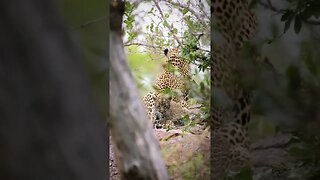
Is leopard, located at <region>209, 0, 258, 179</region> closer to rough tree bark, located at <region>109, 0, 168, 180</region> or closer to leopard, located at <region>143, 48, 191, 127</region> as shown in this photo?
leopard, located at <region>143, 48, 191, 127</region>

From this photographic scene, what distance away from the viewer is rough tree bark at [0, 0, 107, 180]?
0.36 meters

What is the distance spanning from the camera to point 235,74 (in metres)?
1.79

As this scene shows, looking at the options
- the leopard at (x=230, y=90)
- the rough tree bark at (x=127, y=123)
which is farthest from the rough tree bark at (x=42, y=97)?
the leopard at (x=230, y=90)

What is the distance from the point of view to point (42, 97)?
Result: 0.37 metres

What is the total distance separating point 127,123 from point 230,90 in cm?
38

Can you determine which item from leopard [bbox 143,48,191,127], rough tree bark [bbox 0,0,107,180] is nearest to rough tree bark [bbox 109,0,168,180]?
leopard [bbox 143,48,191,127]

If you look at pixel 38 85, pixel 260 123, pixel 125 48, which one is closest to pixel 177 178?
pixel 260 123

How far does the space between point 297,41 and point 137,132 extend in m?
0.62

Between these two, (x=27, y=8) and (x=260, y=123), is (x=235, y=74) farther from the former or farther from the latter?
(x=27, y=8)

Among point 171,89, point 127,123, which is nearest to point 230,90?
point 171,89

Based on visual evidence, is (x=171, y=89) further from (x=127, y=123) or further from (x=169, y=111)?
(x=127, y=123)

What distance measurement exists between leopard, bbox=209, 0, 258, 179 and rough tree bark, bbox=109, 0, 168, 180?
0.73 feet

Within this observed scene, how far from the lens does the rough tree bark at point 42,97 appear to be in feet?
1.19

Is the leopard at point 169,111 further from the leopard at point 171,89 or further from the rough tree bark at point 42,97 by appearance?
the rough tree bark at point 42,97
